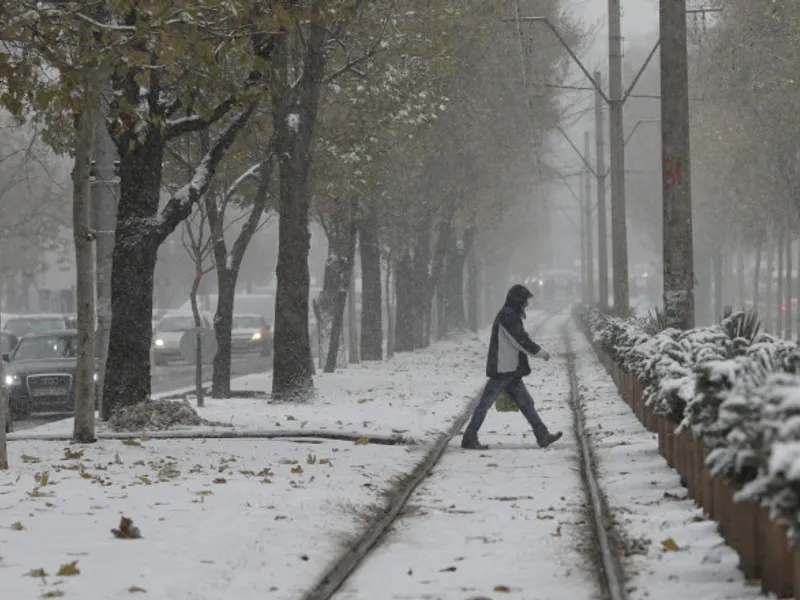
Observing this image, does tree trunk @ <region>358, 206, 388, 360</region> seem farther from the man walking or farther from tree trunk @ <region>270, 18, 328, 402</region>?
the man walking

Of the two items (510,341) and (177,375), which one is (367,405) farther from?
(177,375)

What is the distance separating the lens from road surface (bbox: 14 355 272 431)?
2912 centimetres

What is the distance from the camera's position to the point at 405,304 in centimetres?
5069

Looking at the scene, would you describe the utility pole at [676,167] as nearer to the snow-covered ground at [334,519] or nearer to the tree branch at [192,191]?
the snow-covered ground at [334,519]

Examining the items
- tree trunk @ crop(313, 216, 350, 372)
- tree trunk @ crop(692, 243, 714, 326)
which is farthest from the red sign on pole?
tree trunk @ crop(692, 243, 714, 326)

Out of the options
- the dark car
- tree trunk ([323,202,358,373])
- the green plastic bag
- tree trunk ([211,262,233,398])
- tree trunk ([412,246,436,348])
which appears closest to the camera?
the green plastic bag

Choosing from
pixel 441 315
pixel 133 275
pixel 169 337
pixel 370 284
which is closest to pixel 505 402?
pixel 133 275

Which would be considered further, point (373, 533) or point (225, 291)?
point (225, 291)

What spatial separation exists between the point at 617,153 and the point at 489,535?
2664 centimetres

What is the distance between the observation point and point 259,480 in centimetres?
1459

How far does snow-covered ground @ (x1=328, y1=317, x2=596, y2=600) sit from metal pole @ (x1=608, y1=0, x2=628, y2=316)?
19.1m

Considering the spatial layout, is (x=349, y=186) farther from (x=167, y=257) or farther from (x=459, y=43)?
(x=167, y=257)

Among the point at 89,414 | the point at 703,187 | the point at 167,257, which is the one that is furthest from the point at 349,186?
the point at 167,257

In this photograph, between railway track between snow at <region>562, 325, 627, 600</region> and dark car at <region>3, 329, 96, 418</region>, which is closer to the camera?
railway track between snow at <region>562, 325, 627, 600</region>
